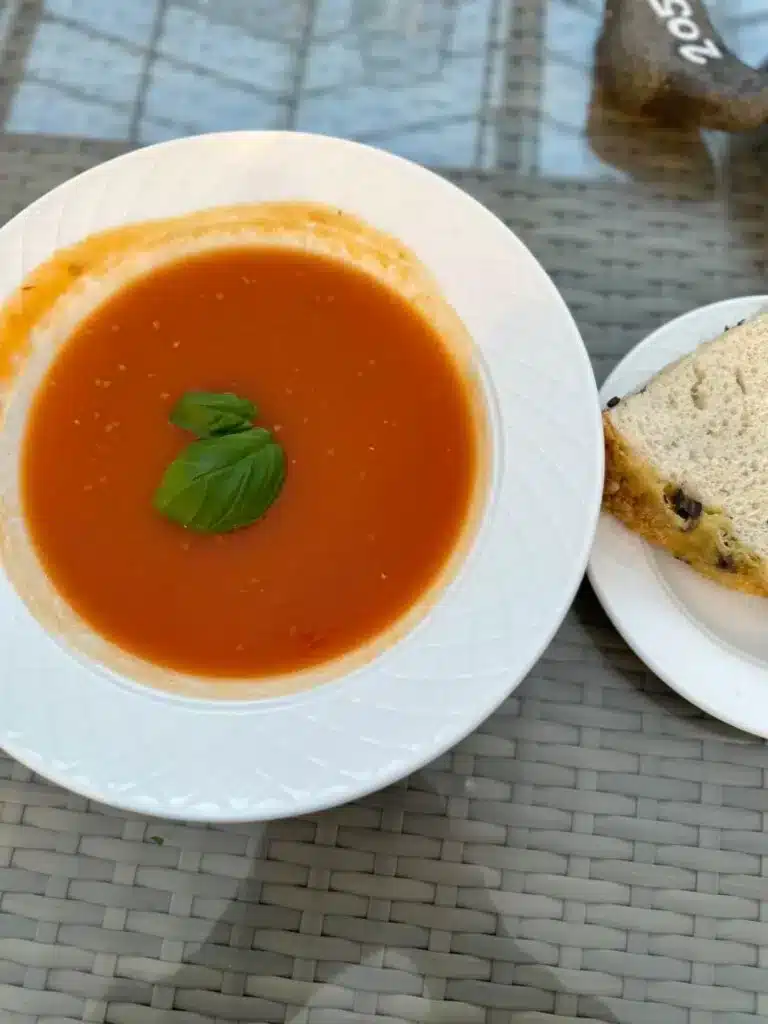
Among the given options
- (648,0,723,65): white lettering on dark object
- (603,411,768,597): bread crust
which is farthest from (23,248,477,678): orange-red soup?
(648,0,723,65): white lettering on dark object

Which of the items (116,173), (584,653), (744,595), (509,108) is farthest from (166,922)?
(509,108)

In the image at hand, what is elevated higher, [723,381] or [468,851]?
[723,381]

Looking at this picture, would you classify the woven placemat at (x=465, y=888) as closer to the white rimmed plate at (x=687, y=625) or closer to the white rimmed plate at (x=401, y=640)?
the white rimmed plate at (x=687, y=625)

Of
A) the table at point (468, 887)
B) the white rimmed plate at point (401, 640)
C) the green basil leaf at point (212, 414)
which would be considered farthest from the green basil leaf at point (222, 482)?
the table at point (468, 887)

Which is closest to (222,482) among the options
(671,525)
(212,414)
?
(212,414)

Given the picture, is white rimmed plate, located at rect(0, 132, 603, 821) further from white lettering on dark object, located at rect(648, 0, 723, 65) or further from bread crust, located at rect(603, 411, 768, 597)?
white lettering on dark object, located at rect(648, 0, 723, 65)

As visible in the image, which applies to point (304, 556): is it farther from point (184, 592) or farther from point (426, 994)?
point (426, 994)
